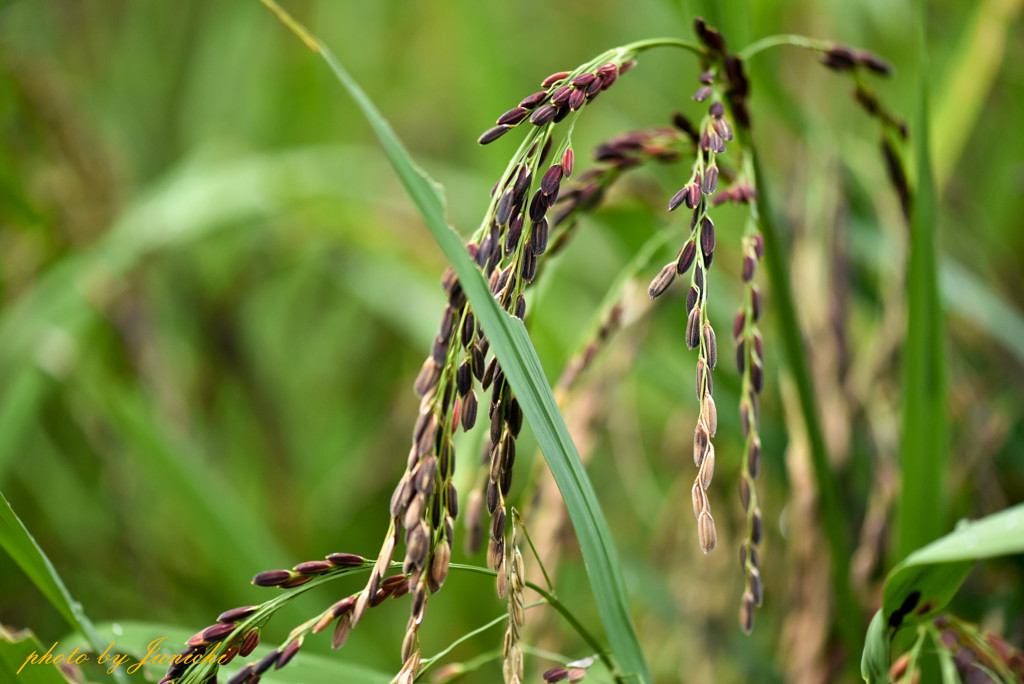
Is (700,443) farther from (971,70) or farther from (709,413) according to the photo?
(971,70)

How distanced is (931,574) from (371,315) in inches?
55.5

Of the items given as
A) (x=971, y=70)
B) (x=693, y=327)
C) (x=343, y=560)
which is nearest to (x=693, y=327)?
(x=693, y=327)

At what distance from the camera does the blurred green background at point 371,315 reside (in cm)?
83

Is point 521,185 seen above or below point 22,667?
above

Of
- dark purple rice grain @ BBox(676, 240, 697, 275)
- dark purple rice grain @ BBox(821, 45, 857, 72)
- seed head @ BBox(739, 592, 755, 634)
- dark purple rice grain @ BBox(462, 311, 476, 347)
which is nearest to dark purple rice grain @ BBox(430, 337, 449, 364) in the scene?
dark purple rice grain @ BBox(462, 311, 476, 347)

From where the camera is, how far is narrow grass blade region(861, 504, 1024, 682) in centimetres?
36

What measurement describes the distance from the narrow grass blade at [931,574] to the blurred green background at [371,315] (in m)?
0.21

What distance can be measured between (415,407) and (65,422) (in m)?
0.60

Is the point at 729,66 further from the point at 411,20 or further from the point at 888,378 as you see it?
the point at 411,20

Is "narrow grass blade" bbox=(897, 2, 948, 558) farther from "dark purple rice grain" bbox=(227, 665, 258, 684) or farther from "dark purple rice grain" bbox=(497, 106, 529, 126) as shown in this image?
"dark purple rice grain" bbox=(227, 665, 258, 684)

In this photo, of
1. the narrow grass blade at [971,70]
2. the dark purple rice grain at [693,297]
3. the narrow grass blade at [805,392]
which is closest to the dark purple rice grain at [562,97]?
the dark purple rice grain at [693,297]

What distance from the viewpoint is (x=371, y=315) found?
1730 millimetres

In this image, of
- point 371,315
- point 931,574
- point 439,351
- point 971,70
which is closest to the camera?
point 439,351

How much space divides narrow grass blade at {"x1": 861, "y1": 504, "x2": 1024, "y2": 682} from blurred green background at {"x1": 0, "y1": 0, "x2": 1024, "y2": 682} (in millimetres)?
211
